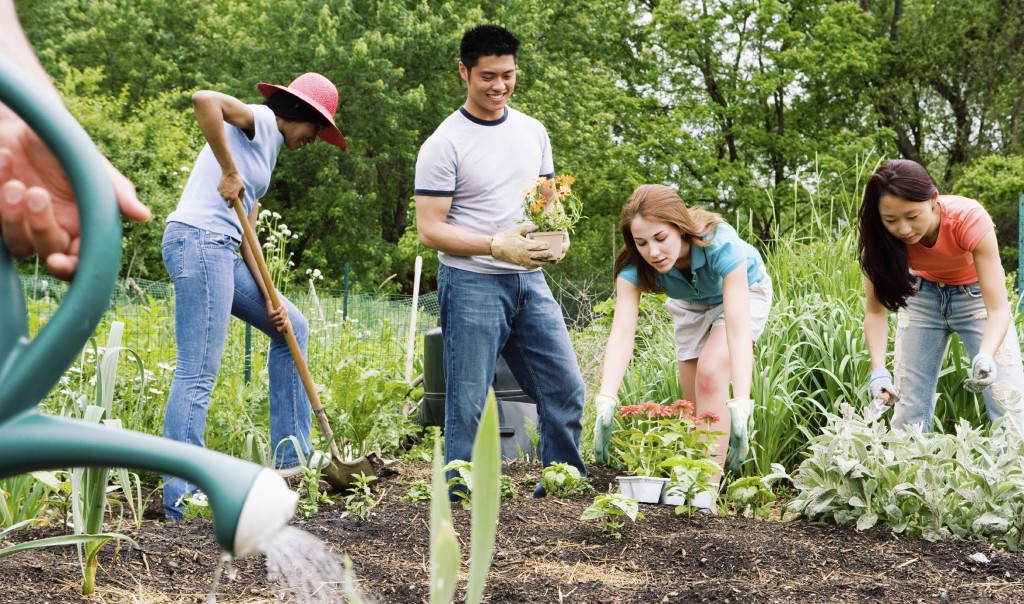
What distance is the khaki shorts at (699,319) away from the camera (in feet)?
11.0

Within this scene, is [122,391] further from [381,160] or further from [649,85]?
[649,85]

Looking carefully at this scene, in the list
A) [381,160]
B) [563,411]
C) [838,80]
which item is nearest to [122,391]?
[563,411]

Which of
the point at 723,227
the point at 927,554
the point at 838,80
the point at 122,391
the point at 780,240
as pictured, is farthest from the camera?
the point at 838,80

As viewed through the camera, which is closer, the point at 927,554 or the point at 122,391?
the point at 927,554

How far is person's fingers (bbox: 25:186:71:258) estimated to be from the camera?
61 centimetres

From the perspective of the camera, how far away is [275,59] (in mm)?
18234

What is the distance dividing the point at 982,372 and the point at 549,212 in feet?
5.49

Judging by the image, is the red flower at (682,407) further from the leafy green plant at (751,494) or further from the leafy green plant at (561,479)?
the leafy green plant at (561,479)

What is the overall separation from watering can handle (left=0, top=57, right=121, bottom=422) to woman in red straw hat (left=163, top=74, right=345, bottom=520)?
7.55 ft

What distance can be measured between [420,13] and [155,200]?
693cm

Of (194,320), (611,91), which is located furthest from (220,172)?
(611,91)

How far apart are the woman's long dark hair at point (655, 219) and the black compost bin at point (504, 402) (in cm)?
130

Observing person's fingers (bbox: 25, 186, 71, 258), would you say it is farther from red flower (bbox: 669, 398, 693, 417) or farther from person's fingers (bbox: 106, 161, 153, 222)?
red flower (bbox: 669, 398, 693, 417)

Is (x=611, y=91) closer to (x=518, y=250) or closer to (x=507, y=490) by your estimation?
(x=518, y=250)
